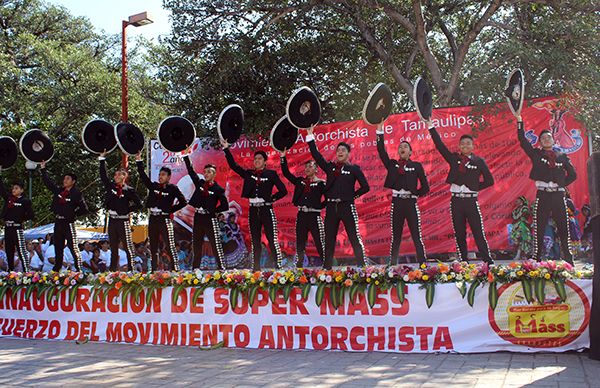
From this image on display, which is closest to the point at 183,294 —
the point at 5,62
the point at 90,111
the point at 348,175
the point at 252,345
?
the point at 252,345

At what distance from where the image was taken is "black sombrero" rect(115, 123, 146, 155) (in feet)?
26.4

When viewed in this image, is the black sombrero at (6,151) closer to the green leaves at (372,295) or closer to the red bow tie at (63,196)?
the red bow tie at (63,196)

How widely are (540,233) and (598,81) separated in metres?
3.33

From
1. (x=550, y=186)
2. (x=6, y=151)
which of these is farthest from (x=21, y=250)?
(x=550, y=186)

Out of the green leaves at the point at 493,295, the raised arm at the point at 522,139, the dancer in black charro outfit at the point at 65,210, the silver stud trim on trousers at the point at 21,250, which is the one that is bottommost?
the green leaves at the point at 493,295

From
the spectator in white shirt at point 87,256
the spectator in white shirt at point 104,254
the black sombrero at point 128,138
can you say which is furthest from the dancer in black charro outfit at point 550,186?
the spectator in white shirt at point 104,254

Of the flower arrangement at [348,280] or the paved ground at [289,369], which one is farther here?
the flower arrangement at [348,280]

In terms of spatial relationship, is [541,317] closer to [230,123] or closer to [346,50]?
[230,123]

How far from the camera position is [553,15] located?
10367 mm

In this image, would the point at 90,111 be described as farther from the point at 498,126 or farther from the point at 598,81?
the point at 598,81

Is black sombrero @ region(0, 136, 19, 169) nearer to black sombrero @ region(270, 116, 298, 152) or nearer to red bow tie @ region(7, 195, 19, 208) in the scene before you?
red bow tie @ region(7, 195, 19, 208)

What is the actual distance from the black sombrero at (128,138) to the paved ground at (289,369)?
283 cm

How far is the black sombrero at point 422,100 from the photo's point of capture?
6660 mm

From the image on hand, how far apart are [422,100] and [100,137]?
14.7ft
